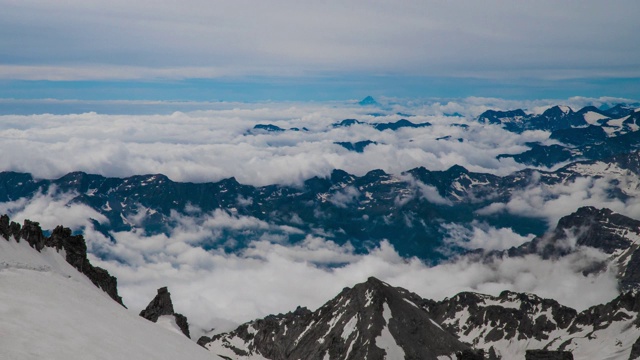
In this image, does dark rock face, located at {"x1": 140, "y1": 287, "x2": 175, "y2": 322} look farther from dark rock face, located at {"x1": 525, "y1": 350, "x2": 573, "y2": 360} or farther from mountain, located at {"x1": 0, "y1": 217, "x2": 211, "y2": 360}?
dark rock face, located at {"x1": 525, "y1": 350, "x2": 573, "y2": 360}

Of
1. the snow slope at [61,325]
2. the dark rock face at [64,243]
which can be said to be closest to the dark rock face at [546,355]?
the dark rock face at [64,243]

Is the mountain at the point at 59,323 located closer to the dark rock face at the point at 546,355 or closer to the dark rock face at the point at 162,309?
the dark rock face at the point at 162,309

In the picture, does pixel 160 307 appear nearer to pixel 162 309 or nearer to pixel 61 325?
pixel 162 309

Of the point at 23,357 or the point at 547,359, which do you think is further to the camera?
the point at 547,359

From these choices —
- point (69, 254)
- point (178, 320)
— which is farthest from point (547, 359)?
point (69, 254)

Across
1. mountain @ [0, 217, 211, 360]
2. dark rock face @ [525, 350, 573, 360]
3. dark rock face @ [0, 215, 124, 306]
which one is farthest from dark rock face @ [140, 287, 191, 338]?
dark rock face @ [525, 350, 573, 360]

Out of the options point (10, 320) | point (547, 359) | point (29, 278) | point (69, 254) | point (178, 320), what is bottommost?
point (547, 359)

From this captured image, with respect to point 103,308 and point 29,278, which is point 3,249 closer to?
point 29,278

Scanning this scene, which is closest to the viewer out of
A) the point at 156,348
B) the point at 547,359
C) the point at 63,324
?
the point at 63,324
